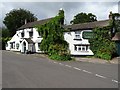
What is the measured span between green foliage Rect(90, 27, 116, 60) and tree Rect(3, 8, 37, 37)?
49238 mm

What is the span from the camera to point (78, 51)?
51.8 meters

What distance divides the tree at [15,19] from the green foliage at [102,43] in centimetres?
4924

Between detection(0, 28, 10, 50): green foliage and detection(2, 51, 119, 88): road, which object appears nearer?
detection(2, 51, 119, 88): road

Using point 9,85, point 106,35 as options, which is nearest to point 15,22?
point 106,35

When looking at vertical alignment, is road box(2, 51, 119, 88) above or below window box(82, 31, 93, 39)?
below

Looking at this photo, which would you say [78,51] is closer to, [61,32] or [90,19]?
[61,32]

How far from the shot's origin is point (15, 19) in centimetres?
9319

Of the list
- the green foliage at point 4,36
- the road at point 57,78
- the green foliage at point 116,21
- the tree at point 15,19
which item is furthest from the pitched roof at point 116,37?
the tree at point 15,19

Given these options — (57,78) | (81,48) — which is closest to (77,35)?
(81,48)

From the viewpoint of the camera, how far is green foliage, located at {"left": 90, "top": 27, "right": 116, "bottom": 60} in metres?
41.5

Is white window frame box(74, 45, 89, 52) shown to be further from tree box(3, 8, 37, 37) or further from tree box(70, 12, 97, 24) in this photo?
tree box(70, 12, 97, 24)

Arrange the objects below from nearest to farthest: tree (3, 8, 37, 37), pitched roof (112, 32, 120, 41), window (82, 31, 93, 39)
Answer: pitched roof (112, 32, 120, 41) < window (82, 31, 93, 39) < tree (3, 8, 37, 37)

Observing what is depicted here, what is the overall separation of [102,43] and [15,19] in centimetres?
5367

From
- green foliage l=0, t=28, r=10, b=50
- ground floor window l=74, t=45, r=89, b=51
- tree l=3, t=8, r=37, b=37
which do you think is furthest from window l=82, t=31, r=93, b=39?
tree l=3, t=8, r=37, b=37
